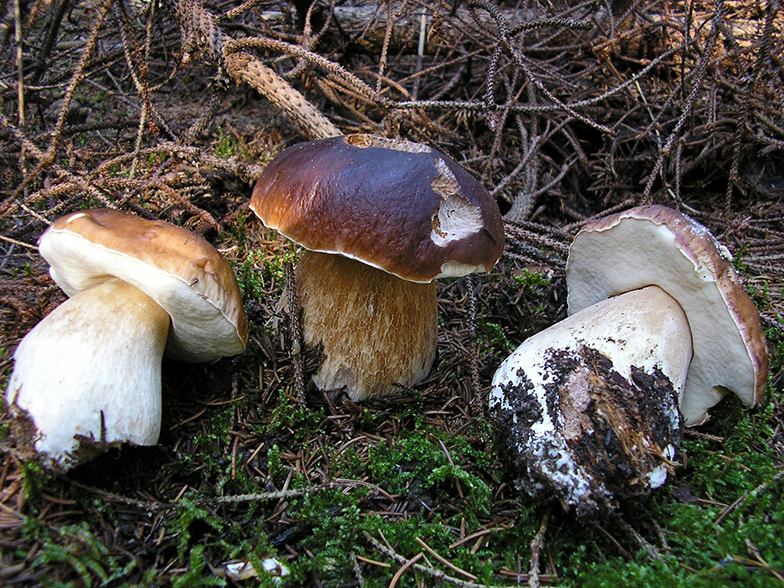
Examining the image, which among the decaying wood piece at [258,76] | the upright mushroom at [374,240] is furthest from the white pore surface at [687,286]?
the decaying wood piece at [258,76]

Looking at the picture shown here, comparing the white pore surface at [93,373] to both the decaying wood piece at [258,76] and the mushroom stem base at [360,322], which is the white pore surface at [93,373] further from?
the decaying wood piece at [258,76]

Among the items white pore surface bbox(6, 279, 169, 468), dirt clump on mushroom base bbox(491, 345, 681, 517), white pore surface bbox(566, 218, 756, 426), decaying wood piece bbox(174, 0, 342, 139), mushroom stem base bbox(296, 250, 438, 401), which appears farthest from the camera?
decaying wood piece bbox(174, 0, 342, 139)

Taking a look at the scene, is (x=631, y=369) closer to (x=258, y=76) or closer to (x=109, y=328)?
(x=109, y=328)

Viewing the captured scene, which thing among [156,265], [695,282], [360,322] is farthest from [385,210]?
[695,282]

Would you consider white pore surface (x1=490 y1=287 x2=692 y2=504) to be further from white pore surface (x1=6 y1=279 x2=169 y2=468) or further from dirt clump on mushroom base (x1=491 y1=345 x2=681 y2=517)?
white pore surface (x1=6 y1=279 x2=169 y2=468)

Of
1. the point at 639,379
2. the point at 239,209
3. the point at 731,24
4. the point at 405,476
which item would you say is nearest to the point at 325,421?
the point at 405,476

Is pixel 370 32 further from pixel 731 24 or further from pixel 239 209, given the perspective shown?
pixel 731 24

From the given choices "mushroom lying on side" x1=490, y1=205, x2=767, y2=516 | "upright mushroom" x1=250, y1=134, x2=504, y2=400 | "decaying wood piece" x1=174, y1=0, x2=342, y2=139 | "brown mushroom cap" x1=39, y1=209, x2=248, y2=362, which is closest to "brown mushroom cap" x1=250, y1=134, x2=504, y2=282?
"upright mushroom" x1=250, y1=134, x2=504, y2=400
